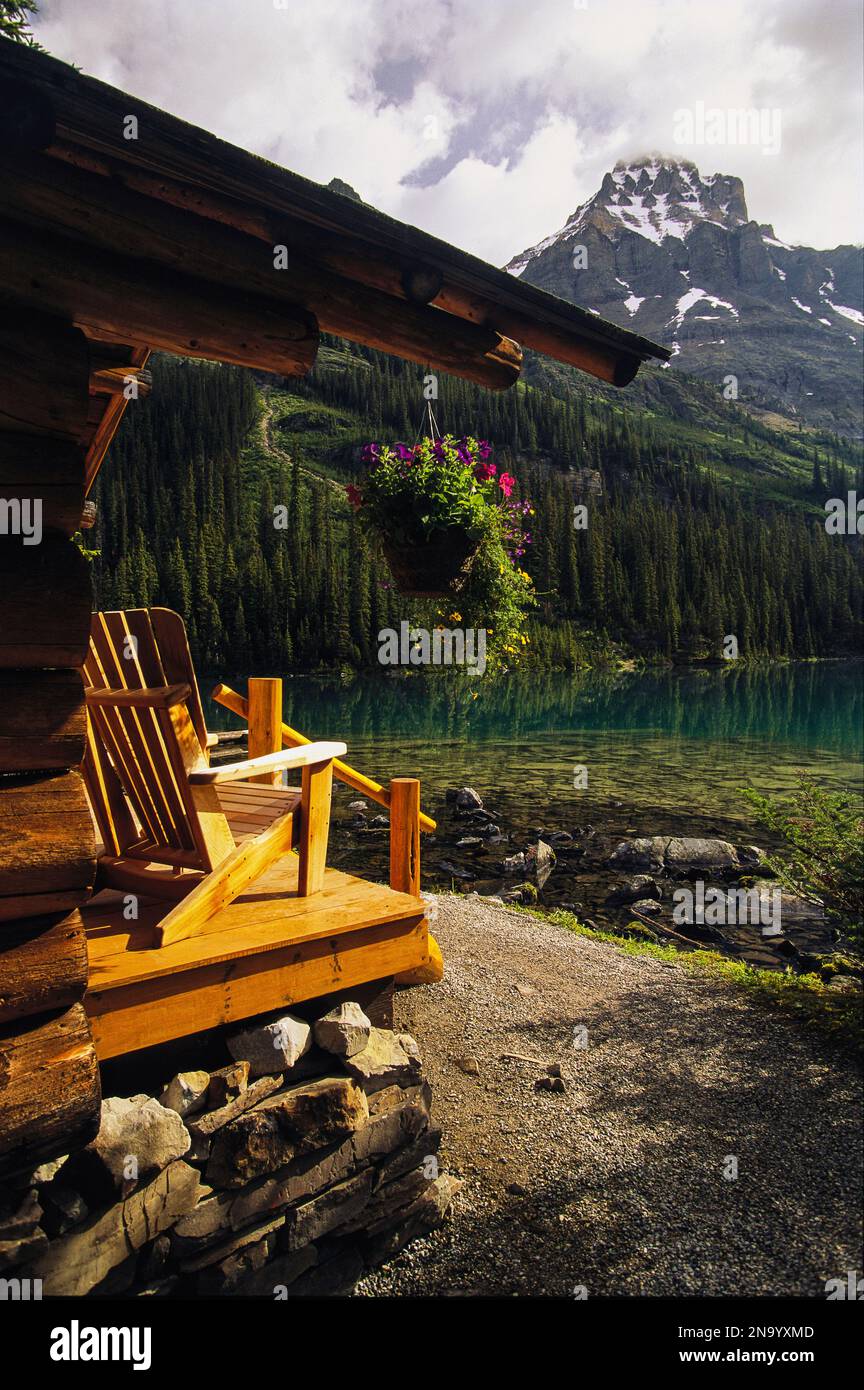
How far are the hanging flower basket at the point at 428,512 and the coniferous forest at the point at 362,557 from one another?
4092 centimetres

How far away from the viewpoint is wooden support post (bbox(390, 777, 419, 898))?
5.26m

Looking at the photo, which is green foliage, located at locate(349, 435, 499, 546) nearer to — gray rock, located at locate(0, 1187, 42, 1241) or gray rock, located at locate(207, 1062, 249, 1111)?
gray rock, located at locate(207, 1062, 249, 1111)

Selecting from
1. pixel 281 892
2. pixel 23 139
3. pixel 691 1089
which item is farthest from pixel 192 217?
pixel 691 1089

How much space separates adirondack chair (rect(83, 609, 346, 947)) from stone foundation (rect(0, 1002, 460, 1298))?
76 centimetres

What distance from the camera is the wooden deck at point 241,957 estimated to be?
126 inches

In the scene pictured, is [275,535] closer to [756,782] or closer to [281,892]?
[756,782]

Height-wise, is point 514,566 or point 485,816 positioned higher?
point 514,566

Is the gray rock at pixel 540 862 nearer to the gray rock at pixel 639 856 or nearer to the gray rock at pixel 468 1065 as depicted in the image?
the gray rock at pixel 639 856

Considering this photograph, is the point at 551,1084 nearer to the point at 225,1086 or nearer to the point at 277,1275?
the point at 277,1275

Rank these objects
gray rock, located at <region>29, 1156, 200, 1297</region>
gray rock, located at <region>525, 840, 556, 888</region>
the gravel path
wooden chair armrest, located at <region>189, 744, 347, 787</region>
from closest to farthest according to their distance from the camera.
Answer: gray rock, located at <region>29, 1156, 200, 1297</region> < the gravel path < wooden chair armrest, located at <region>189, 744, 347, 787</region> < gray rock, located at <region>525, 840, 556, 888</region>

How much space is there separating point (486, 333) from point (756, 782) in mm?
20070

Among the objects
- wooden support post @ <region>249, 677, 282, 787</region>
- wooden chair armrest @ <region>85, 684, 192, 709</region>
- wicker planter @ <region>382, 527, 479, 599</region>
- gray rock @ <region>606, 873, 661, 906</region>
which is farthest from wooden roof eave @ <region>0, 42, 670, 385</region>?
gray rock @ <region>606, 873, 661, 906</region>

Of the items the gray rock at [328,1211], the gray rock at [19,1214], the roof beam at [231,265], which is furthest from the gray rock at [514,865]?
the gray rock at [19,1214]
